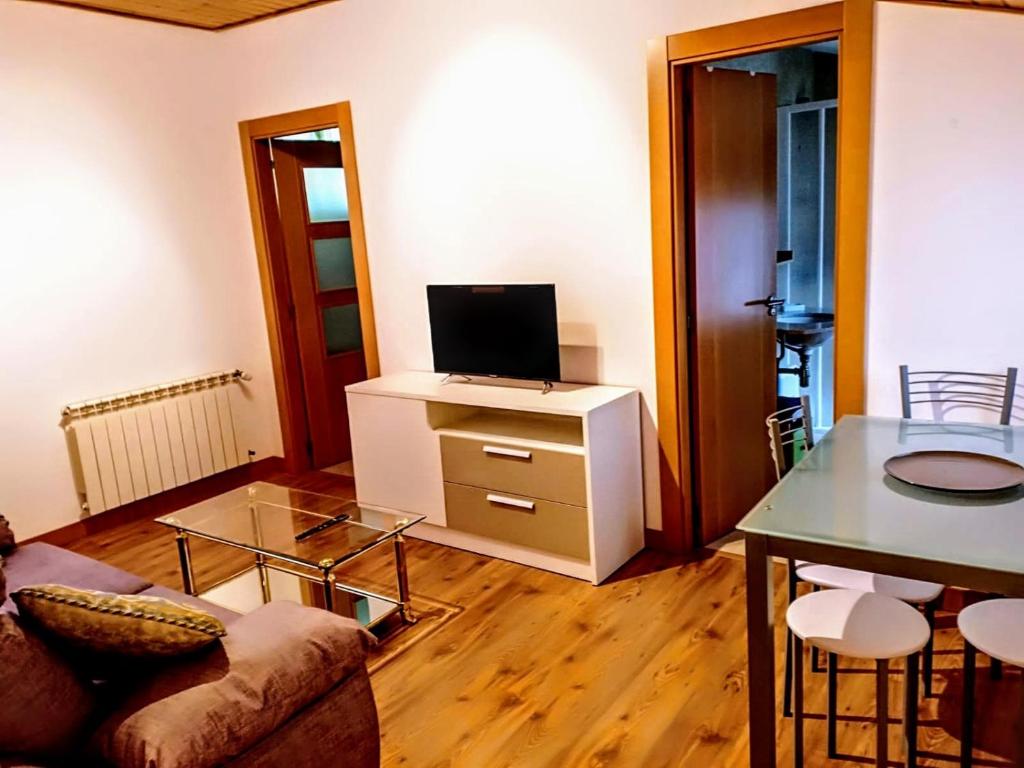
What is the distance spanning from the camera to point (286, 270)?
4.94 metres

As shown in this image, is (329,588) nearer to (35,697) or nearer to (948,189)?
(35,697)

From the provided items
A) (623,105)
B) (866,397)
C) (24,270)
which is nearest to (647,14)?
(623,105)

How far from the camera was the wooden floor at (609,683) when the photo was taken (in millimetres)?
2340

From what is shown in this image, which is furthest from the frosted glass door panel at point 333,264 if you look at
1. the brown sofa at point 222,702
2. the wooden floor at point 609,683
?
the brown sofa at point 222,702

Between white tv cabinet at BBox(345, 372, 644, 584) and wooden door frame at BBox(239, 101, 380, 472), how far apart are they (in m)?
0.64

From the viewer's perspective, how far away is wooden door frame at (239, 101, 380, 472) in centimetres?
436

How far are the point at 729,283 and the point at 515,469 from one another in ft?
4.09

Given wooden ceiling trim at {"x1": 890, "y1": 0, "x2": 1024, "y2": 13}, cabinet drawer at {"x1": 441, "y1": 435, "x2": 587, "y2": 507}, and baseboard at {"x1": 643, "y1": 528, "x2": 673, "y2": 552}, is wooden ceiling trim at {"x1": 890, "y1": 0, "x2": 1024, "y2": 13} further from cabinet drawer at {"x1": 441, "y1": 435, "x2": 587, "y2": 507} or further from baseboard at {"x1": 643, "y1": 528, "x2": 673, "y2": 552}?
baseboard at {"x1": 643, "y1": 528, "x2": 673, "y2": 552}

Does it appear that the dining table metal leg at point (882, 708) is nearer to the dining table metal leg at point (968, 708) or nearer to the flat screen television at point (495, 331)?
the dining table metal leg at point (968, 708)

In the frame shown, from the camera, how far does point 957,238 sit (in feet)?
8.89

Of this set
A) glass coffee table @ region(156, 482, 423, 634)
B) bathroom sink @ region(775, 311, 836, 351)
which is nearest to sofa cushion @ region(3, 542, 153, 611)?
glass coffee table @ region(156, 482, 423, 634)

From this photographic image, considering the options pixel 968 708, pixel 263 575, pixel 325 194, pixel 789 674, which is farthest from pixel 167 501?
pixel 968 708

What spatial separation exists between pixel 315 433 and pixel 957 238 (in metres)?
3.75

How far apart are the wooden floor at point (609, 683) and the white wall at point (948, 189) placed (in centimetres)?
104
